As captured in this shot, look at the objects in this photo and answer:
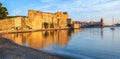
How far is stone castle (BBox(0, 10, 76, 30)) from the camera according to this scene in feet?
220

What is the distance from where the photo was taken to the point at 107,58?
603 inches

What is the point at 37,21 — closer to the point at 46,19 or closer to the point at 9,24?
the point at 46,19

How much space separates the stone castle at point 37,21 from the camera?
6694 centimetres

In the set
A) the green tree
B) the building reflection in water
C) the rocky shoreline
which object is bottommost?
the building reflection in water

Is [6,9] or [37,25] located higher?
[6,9]

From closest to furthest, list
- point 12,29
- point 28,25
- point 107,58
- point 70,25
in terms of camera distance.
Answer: point 107,58
point 12,29
point 28,25
point 70,25

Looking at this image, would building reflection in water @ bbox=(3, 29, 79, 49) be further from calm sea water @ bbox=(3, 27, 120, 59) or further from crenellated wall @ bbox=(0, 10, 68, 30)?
crenellated wall @ bbox=(0, 10, 68, 30)

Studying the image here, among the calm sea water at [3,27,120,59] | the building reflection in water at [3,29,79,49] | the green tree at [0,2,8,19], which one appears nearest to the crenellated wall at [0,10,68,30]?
the green tree at [0,2,8,19]

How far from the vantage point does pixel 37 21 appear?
93938 millimetres

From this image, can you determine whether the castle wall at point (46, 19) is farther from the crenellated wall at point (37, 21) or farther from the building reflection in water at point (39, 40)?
the building reflection in water at point (39, 40)

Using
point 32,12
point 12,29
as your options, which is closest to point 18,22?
point 12,29

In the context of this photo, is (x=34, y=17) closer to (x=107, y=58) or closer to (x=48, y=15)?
(x=48, y=15)

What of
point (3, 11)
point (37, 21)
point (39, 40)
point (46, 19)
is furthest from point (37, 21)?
point (39, 40)

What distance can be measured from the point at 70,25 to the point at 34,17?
54.9m
